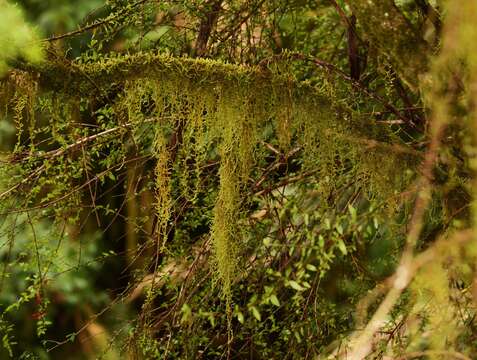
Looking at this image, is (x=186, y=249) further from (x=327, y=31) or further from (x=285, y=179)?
(x=327, y=31)

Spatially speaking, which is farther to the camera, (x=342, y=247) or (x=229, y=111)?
(x=342, y=247)

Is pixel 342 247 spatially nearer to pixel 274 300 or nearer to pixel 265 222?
pixel 274 300

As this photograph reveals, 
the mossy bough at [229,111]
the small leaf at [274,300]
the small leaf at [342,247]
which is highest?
the mossy bough at [229,111]

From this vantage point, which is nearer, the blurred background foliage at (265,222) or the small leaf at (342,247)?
the small leaf at (342,247)

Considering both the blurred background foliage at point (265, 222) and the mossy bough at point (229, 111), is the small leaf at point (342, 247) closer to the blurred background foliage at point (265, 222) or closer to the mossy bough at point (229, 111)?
the blurred background foliage at point (265, 222)

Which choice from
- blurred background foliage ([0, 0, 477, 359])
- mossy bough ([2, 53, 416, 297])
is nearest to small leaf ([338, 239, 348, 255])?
blurred background foliage ([0, 0, 477, 359])

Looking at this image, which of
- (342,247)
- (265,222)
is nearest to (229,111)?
(342,247)

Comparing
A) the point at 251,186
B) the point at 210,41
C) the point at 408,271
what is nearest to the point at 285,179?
the point at 251,186

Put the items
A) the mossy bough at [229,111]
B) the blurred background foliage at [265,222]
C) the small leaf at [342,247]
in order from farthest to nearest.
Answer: the blurred background foliage at [265,222]
the small leaf at [342,247]
the mossy bough at [229,111]

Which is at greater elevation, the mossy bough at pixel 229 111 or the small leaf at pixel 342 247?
the mossy bough at pixel 229 111

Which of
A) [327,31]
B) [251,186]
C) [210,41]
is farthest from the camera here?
[327,31]

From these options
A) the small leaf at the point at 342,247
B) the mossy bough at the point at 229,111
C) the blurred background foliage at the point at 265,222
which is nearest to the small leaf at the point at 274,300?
the blurred background foliage at the point at 265,222

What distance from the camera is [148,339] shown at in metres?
2.89

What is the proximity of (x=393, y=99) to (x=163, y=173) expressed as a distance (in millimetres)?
1342
